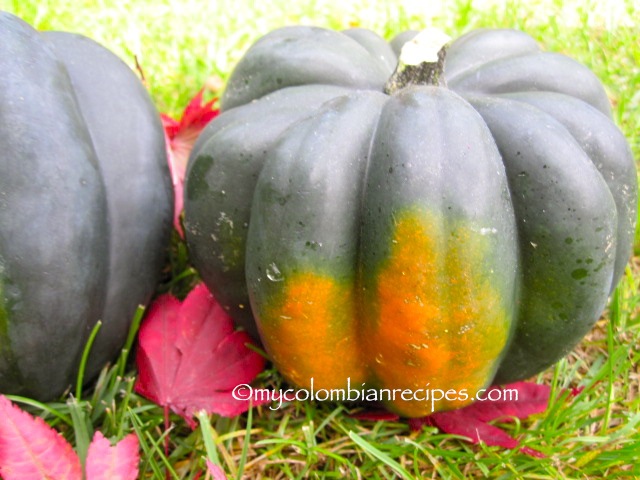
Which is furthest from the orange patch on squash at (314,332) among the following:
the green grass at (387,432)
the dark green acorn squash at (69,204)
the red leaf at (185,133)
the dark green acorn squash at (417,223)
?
the red leaf at (185,133)

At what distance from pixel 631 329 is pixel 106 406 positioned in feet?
4.62

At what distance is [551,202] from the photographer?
47.1 inches

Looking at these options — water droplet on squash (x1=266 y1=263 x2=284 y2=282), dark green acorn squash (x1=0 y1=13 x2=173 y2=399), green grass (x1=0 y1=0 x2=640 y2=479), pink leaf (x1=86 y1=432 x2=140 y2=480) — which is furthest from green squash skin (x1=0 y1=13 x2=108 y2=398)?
water droplet on squash (x1=266 y1=263 x2=284 y2=282)

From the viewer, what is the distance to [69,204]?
130 centimetres

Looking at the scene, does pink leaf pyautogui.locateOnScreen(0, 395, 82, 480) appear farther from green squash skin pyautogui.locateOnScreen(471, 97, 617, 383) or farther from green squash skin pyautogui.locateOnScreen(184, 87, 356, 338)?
green squash skin pyautogui.locateOnScreen(471, 97, 617, 383)

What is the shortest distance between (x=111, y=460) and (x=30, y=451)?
0.14 metres

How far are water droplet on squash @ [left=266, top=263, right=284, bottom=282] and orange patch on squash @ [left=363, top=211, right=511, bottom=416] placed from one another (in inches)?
7.2

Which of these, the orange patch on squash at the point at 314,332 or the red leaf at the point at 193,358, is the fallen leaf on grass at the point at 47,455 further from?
the orange patch on squash at the point at 314,332

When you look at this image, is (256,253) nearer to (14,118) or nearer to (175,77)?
(14,118)

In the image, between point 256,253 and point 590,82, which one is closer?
point 256,253

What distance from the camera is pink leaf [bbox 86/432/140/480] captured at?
1149 millimetres

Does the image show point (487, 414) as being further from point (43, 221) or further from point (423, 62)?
point (43, 221)

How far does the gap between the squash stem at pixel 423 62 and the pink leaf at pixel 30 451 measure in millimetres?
960

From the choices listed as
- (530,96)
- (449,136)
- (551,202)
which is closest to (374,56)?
(530,96)
